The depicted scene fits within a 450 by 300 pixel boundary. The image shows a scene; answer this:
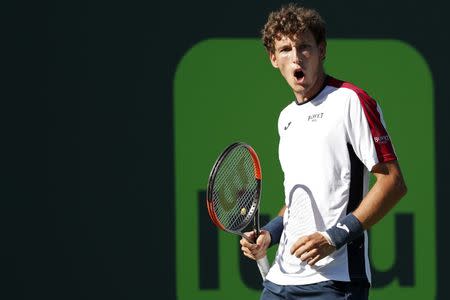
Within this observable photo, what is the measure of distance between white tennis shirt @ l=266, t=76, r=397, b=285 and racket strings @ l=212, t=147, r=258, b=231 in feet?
1.13

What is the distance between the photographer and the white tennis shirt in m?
2.63

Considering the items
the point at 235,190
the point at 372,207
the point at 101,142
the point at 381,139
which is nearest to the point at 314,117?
the point at 381,139

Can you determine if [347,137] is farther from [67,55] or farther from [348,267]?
[67,55]

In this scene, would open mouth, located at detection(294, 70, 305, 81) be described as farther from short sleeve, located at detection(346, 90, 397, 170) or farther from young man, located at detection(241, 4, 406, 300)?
short sleeve, located at detection(346, 90, 397, 170)

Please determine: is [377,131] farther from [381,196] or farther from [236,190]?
[236,190]

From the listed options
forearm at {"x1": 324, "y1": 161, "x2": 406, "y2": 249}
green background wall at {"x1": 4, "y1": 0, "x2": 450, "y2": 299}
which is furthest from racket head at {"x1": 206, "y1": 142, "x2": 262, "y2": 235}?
green background wall at {"x1": 4, "y1": 0, "x2": 450, "y2": 299}

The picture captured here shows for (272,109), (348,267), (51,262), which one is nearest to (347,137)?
(348,267)

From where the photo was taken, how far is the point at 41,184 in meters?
4.62

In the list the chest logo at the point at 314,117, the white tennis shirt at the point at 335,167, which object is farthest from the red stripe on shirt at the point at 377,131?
the chest logo at the point at 314,117

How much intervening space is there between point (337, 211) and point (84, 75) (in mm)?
2250

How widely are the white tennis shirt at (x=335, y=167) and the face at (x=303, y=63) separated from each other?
0.21 feet

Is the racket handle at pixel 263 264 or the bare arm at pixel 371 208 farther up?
the bare arm at pixel 371 208

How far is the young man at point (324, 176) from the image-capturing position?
8.54ft

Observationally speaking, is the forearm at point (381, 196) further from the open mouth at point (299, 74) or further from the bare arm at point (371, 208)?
the open mouth at point (299, 74)
